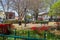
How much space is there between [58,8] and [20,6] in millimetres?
10646

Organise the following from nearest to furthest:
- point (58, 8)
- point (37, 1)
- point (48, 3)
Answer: point (58, 8)
point (37, 1)
point (48, 3)

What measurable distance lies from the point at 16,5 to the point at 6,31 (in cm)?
1743

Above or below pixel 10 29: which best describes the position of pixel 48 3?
above

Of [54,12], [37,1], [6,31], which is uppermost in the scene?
[37,1]

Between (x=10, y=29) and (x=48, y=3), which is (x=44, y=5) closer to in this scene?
(x=48, y=3)

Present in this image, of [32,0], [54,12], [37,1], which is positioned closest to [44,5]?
[37,1]

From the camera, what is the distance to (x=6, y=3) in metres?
37.7

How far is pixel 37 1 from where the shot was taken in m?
41.4

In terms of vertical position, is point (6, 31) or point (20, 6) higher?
point (20, 6)

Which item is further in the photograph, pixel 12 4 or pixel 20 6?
pixel 12 4

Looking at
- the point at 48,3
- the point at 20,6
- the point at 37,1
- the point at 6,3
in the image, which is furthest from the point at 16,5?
the point at 48,3

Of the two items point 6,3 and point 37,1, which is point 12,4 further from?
point 37,1

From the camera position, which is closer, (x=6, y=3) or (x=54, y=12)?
(x=54, y=12)

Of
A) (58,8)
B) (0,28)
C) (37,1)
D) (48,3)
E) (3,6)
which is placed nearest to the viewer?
(0,28)
